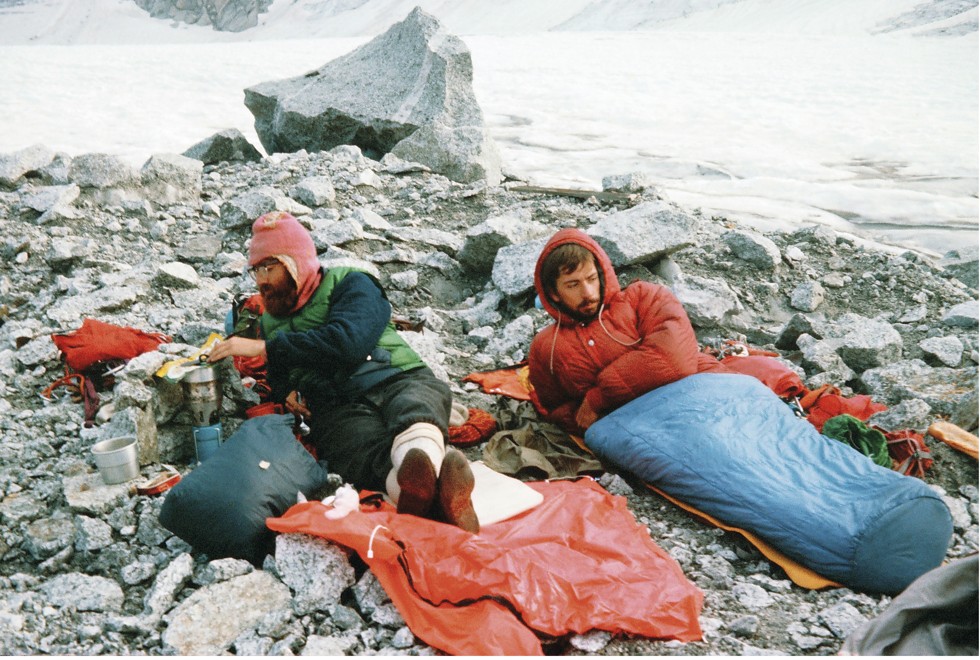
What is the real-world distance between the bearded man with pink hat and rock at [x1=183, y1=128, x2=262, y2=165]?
6.72 meters

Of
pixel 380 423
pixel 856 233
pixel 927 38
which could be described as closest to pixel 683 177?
pixel 856 233

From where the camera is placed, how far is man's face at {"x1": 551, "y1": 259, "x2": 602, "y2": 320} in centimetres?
332

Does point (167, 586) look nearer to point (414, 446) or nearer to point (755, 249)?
point (414, 446)

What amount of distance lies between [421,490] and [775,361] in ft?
7.11

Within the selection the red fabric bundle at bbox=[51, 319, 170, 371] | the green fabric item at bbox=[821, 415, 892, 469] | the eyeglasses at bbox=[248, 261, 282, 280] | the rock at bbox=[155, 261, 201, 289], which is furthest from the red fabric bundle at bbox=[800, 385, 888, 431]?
the rock at bbox=[155, 261, 201, 289]

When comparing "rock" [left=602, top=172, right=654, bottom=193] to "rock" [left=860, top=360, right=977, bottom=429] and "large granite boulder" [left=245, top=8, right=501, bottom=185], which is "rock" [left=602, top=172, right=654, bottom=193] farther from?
"rock" [left=860, top=360, right=977, bottom=429]

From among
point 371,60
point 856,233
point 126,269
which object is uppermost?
point 371,60

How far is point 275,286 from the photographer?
125 inches

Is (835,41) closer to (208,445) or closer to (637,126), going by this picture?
(637,126)

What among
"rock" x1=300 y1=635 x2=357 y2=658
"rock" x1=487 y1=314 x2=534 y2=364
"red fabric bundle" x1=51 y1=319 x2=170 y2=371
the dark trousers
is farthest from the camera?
"rock" x1=487 y1=314 x2=534 y2=364

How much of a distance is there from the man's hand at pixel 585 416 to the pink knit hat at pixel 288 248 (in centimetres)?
132

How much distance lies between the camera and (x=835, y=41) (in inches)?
1207

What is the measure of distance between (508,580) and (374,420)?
1.05 metres

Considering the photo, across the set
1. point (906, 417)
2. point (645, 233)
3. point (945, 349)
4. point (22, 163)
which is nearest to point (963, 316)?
point (945, 349)
